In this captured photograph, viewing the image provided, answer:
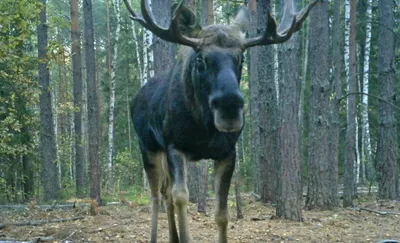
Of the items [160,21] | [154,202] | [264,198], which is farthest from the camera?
[264,198]

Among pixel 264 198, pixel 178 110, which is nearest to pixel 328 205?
pixel 264 198

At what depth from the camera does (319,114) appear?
1279 centimetres

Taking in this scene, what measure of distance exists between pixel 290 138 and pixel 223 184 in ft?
15.2

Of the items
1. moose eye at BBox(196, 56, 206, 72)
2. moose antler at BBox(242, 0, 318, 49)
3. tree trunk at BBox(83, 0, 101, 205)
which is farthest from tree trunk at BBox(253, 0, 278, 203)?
moose eye at BBox(196, 56, 206, 72)

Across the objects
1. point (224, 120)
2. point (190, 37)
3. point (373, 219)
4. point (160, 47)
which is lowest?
point (373, 219)

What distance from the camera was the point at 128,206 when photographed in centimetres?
1564

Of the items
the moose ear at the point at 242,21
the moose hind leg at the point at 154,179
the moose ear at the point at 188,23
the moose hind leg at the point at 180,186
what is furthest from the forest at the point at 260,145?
the moose hind leg at the point at 180,186

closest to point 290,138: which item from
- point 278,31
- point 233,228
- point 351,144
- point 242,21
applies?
point 233,228

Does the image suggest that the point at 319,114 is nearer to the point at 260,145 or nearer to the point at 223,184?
the point at 260,145

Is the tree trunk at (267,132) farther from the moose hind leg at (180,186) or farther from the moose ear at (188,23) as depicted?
the moose hind leg at (180,186)

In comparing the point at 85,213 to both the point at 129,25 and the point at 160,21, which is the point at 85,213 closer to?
the point at 160,21

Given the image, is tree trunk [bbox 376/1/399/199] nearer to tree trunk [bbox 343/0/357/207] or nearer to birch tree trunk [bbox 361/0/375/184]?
tree trunk [bbox 343/0/357/207]

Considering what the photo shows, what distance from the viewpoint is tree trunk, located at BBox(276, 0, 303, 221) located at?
409 inches

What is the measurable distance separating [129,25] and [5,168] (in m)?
23.7
